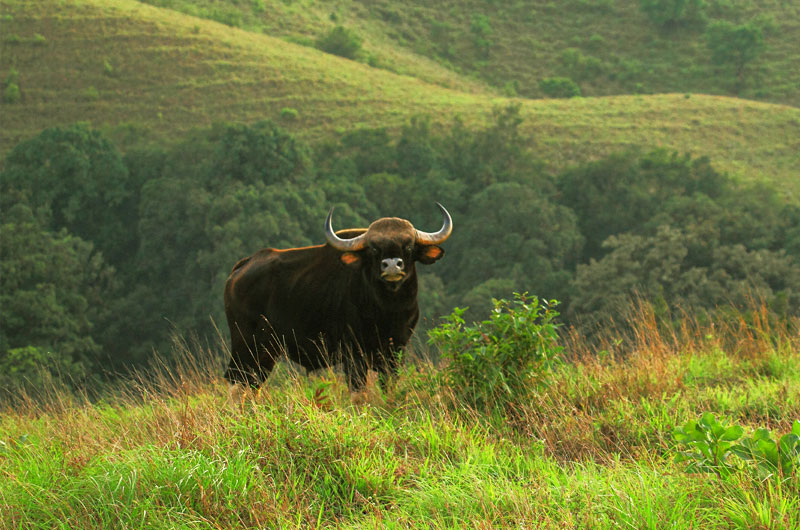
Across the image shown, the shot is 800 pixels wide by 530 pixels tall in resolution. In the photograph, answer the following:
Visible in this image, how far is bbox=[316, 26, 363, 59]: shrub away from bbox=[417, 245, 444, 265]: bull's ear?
239ft

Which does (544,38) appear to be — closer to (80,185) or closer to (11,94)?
(11,94)

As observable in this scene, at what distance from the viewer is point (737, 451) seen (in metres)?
4.04

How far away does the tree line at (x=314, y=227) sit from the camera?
3238 centimetres

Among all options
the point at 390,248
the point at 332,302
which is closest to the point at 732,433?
the point at 390,248

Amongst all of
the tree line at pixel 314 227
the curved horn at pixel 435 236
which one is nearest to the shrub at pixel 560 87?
the tree line at pixel 314 227

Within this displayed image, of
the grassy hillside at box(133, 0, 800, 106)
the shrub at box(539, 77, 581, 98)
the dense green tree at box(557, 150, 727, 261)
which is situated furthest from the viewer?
the grassy hillside at box(133, 0, 800, 106)

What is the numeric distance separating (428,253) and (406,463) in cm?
227

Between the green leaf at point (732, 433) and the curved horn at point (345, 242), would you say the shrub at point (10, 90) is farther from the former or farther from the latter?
the green leaf at point (732, 433)

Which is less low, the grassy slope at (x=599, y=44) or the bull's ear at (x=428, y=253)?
the grassy slope at (x=599, y=44)

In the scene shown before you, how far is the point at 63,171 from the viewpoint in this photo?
42.5m

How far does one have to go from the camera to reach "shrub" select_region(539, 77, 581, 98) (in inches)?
3051

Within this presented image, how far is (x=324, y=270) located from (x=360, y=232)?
449 millimetres

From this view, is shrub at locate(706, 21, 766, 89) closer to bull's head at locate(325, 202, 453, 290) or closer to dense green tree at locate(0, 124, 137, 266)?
dense green tree at locate(0, 124, 137, 266)

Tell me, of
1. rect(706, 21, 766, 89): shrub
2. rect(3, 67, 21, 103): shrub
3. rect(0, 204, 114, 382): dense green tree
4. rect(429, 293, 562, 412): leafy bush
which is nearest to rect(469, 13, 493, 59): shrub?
rect(706, 21, 766, 89): shrub
